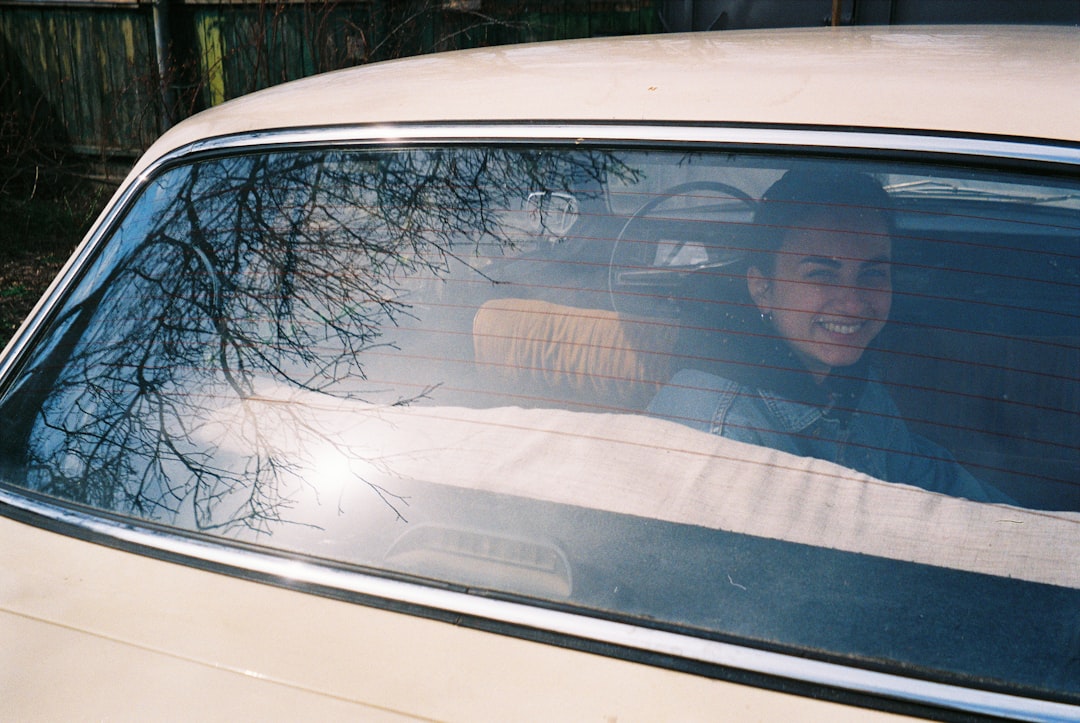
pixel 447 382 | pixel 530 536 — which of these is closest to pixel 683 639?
pixel 530 536

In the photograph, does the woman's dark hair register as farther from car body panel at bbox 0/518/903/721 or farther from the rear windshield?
car body panel at bbox 0/518/903/721

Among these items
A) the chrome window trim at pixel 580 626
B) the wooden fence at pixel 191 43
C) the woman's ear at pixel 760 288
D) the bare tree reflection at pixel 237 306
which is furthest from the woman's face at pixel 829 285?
the wooden fence at pixel 191 43

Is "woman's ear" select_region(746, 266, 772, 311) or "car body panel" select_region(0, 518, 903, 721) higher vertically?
"woman's ear" select_region(746, 266, 772, 311)

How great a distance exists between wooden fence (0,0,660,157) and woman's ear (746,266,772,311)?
5.87 m

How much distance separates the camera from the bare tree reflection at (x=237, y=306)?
1.62m

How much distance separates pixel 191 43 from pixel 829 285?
7796mm

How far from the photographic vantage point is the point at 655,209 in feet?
5.26

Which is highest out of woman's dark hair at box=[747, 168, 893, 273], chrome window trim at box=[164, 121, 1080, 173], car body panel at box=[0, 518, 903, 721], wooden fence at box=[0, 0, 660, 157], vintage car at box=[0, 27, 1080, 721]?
wooden fence at box=[0, 0, 660, 157]

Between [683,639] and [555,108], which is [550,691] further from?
[555,108]

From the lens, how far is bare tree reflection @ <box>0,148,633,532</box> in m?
1.62

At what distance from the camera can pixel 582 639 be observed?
4.09 ft

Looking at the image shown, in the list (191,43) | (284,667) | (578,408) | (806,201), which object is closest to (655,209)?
(806,201)

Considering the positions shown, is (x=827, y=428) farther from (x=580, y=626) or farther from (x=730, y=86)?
(x=730, y=86)

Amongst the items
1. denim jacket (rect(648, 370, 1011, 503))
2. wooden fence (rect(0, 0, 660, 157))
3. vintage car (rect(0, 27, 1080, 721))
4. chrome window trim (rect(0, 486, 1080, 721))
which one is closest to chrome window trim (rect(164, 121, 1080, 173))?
vintage car (rect(0, 27, 1080, 721))
